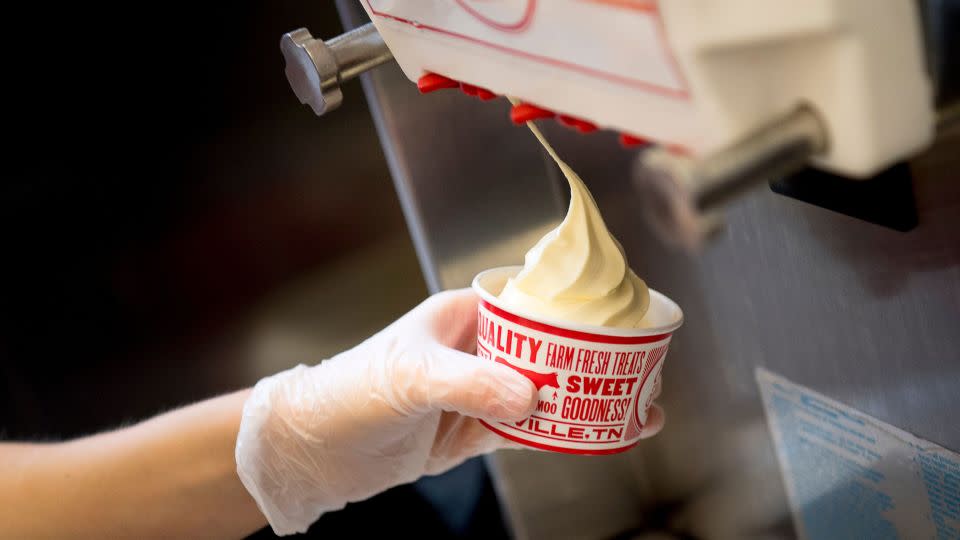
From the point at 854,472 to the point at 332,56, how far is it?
603 millimetres

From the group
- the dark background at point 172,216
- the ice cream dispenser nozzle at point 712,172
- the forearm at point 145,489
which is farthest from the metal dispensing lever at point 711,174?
the dark background at point 172,216

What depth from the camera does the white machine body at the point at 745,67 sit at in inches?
17.0

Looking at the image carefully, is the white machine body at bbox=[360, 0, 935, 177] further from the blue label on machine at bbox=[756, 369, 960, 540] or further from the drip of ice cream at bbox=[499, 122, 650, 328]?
the blue label on machine at bbox=[756, 369, 960, 540]

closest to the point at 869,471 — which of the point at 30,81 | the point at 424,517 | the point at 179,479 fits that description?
the point at 179,479

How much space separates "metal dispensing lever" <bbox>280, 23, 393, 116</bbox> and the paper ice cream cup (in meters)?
0.20

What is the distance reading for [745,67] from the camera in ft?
1.49

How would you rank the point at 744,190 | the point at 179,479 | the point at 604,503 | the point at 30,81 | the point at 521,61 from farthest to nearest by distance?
1. the point at 604,503
2. the point at 30,81
3. the point at 179,479
4. the point at 521,61
5. the point at 744,190

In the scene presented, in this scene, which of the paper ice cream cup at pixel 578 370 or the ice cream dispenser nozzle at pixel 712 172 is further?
the paper ice cream cup at pixel 578 370

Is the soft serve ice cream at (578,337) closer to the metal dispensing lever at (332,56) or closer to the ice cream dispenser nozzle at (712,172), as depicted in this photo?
the metal dispensing lever at (332,56)

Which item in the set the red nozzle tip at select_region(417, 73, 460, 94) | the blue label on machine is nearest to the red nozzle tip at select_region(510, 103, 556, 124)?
the red nozzle tip at select_region(417, 73, 460, 94)

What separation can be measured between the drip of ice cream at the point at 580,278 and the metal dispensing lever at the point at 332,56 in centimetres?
14

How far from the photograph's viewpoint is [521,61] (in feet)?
1.85

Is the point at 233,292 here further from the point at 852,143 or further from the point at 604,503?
the point at 852,143

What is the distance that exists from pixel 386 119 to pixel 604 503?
63cm
